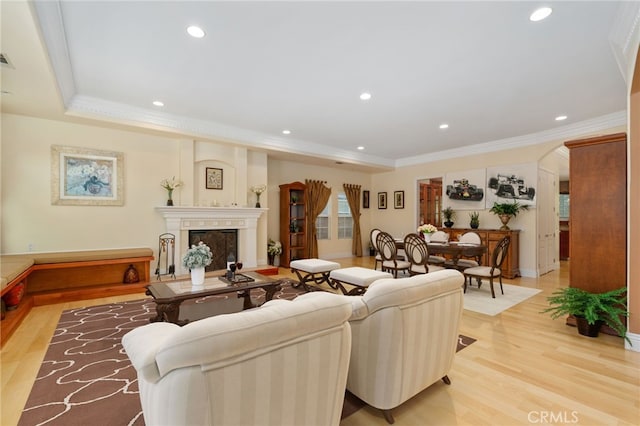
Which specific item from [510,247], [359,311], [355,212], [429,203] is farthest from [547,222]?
[359,311]

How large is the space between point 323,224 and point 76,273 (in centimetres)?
540

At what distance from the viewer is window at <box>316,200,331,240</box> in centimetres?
815

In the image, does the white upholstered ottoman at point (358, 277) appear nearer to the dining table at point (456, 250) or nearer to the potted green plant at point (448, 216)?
the dining table at point (456, 250)

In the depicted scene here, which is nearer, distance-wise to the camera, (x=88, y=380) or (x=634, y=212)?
(x=88, y=380)

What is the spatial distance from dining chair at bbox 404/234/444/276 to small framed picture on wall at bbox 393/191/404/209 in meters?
3.58

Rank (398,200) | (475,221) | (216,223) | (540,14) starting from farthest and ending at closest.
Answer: (398,200), (475,221), (216,223), (540,14)

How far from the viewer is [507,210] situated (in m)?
5.97

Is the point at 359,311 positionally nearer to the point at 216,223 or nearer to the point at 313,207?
the point at 216,223

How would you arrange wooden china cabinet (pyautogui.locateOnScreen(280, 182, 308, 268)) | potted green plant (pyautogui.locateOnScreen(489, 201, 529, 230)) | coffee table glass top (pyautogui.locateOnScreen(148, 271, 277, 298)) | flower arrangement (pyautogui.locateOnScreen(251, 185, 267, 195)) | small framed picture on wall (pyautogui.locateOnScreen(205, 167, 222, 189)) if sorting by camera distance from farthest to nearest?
wooden china cabinet (pyautogui.locateOnScreen(280, 182, 308, 268))
flower arrangement (pyautogui.locateOnScreen(251, 185, 267, 195))
potted green plant (pyautogui.locateOnScreen(489, 201, 529, 230))
small framed picture on wall (pyautogui.locateOnScreen(205, 167, 222, 189))
coffee table glass top (pyautogui.locateOnScreen(148, 271, 277, 298))

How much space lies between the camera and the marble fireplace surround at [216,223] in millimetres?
5332

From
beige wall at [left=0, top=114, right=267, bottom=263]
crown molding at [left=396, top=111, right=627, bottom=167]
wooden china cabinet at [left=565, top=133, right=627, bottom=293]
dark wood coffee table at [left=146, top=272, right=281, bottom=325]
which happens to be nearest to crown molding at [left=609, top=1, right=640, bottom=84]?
wooden china cabinet at [left=565, top=133, right=627, bottom=293]

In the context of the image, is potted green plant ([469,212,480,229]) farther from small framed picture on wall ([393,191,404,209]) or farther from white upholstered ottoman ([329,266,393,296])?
white upholstered ottoman ([329,266,393,296])

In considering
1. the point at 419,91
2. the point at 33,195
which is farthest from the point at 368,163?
the point at 33,195

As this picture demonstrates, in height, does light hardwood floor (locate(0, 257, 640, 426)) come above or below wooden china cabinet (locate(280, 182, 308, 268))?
below
